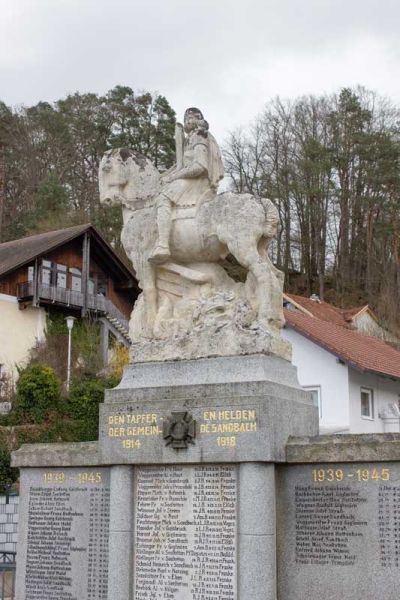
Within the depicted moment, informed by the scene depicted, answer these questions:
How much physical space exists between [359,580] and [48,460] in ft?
12.7

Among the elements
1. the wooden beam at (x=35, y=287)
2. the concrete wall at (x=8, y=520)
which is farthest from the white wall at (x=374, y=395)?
the wooden beam at (x=35, y=287)

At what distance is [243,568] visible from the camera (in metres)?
8.01

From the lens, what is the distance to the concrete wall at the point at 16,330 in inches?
1436

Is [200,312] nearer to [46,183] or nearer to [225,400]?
[225,400]

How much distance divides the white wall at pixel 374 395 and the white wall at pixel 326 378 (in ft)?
0.80

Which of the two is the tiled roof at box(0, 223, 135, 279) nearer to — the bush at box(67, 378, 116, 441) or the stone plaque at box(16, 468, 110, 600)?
the bush at box(67, 378, 116, 441)

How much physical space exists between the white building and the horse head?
1390cm

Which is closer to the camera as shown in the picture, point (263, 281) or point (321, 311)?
point (263, 281)

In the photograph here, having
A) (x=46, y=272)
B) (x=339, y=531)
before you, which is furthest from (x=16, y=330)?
(x=339, y=531)

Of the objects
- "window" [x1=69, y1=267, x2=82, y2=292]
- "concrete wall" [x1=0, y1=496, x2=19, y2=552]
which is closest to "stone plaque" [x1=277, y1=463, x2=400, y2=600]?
"concrete wall" [x1=0, y1=496, x2=19, y2=552]

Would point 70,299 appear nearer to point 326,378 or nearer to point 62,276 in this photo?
point 62,276

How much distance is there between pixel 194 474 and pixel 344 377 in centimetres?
1551

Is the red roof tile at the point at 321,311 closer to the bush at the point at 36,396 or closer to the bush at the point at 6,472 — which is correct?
the bush at the point at 36,396

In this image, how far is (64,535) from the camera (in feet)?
31.3
